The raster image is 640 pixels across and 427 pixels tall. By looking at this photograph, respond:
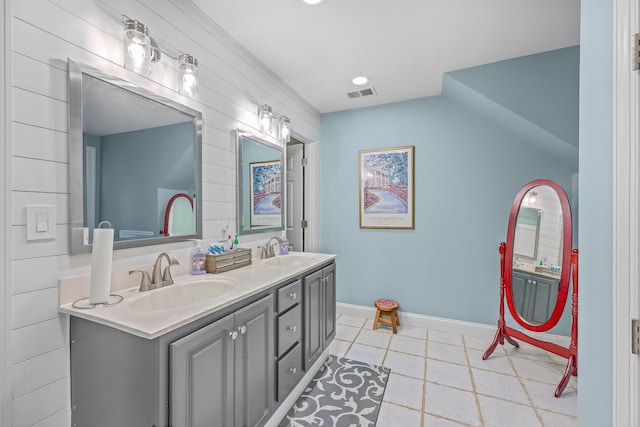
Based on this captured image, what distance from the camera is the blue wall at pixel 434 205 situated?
8.75 ft

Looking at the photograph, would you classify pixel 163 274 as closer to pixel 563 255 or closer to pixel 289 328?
pixel 289 328

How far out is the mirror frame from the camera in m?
2.08

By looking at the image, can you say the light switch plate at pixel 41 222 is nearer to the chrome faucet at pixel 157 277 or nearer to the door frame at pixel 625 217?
the chrome faucet at pixel 157 277

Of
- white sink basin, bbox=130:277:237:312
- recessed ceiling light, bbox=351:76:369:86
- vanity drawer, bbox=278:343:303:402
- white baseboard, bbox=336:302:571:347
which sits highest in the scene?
recessed ceiling light, bbox=351:76:369:86

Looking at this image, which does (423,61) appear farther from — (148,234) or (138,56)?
(148,234)

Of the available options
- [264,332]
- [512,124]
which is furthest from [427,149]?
[264,332]

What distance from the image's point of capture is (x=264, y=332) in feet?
4.75

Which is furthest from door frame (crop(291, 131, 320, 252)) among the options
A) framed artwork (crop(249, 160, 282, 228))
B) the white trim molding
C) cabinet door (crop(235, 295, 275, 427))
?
the white trim molding

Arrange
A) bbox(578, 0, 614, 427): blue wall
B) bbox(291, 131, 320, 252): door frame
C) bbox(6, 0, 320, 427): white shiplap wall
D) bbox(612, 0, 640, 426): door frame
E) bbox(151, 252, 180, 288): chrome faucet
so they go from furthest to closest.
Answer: bbox(291, 131, 320, 252): door frame → bbox(151, 252, 180, 288): chrome faucet → bbox(6, 0, 320, 427): white shiplap wall → bbox(578, 0, 614, 427): blue wall → bbox(612, 0, 640, 426): door frame

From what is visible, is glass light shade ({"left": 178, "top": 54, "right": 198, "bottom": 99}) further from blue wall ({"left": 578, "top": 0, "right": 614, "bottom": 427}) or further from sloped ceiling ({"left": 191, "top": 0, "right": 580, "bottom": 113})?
blue wall ({"left": 578, "top": 0, "right": 614, "bottom": 427})

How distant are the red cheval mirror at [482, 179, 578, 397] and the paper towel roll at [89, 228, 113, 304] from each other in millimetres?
2792

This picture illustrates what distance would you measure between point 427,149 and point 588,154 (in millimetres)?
2030

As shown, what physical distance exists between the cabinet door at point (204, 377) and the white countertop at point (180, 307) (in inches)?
3.3

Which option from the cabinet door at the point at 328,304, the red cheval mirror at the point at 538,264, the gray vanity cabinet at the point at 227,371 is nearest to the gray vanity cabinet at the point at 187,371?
the gray vanity cabinet at the point at 227,371
